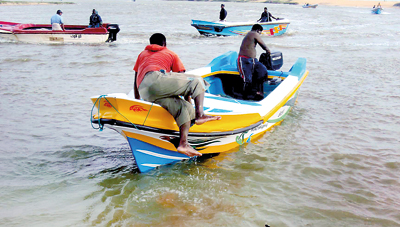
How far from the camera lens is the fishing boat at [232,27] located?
1842 centimetres

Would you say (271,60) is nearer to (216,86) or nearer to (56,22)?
(216,86)

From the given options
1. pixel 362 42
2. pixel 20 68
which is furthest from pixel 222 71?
pixel 362 42

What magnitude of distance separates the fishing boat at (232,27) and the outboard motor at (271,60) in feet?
36.3

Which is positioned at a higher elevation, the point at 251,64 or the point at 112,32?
the point at 112,32

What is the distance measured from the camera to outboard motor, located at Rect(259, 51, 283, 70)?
737 cm

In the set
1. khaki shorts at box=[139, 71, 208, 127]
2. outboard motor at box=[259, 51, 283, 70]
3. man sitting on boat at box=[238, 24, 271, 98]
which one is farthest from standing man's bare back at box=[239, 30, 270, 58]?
khaki shorts at box=[139, 71, 208, 127]

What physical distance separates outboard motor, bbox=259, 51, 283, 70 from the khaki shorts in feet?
12.1

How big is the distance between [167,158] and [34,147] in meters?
2.10

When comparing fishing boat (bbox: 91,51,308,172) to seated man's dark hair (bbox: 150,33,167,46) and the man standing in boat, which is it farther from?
seated man's dark hair (bbox: 150,33,167,46)

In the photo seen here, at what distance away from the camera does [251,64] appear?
6.42 meters

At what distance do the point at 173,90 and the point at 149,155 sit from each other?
102 cm

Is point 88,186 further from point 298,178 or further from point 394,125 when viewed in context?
point 394,125

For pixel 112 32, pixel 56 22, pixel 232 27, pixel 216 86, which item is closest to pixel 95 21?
pixel 112 32

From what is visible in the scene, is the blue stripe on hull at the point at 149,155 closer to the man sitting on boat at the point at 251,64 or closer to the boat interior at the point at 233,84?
the man sitting on boat at the point at 251,64
